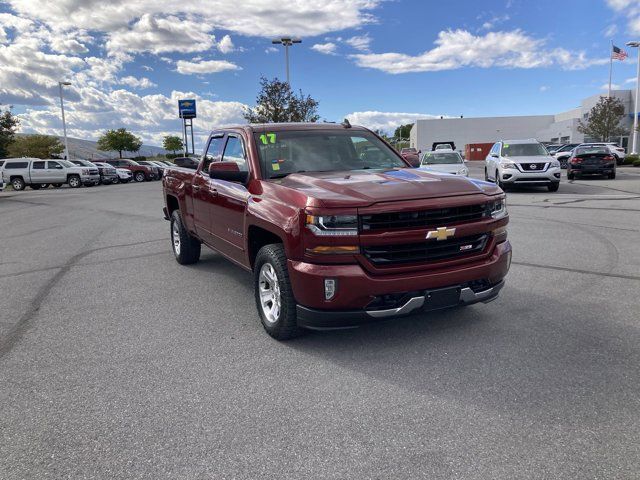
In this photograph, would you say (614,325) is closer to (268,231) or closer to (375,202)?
(375,202)

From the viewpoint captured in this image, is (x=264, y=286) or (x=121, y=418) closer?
(x=121, y=418)

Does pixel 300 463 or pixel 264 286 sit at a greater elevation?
pixel 264 286

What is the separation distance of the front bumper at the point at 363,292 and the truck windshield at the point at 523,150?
1499cm

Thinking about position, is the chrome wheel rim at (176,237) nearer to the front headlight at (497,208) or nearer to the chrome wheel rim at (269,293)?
the chrome wheel rim at (269,293)

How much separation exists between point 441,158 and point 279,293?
53.7 ft

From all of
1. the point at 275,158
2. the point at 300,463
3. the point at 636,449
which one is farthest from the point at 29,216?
the point at 636,449

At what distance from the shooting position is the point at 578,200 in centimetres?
1462

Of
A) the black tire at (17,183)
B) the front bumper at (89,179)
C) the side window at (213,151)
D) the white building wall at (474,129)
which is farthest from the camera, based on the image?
the white building wall at (474,129)

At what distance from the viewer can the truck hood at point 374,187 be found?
12.3 ft

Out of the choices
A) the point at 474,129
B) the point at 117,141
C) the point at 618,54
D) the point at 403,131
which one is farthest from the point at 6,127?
the point at 403,131

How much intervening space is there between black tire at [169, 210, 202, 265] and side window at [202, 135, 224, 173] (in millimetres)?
1268

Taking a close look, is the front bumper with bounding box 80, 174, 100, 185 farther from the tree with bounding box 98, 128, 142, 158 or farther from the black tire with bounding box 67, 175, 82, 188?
the tree with bounding box 98, 128, 142, 158

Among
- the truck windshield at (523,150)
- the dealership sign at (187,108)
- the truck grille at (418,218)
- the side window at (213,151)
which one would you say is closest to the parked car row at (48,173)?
the dealership sign at (187,108)

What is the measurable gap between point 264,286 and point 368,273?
1160mm
